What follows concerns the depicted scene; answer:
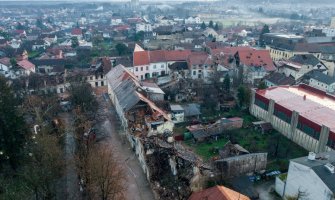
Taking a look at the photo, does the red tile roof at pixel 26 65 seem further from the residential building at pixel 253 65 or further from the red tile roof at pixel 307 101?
the red tile roof at pixel 307 101

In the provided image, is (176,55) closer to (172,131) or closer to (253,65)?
(253,65)

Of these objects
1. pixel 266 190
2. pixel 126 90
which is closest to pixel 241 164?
pixel 266 190

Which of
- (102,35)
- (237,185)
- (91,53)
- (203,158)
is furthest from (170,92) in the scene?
(102,35)

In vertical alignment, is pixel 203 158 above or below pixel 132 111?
below

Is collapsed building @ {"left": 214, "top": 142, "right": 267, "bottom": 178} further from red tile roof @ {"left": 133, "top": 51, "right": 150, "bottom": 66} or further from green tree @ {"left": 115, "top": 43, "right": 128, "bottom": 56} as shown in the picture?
green tree @ {"left": 115, "top": 43, "right": 128, "bottom": 56}

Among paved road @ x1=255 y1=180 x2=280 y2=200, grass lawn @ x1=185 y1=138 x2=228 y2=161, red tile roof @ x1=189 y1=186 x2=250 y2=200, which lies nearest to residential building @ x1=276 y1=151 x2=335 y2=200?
paved road @ x1=255 y1=180 x2=280 y2=200

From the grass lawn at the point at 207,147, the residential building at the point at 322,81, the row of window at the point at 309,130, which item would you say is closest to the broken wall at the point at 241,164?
the grass lawn at the point at 207,147

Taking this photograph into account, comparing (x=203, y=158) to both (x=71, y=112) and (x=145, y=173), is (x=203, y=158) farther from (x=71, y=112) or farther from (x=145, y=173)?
(x=71, y=112)
